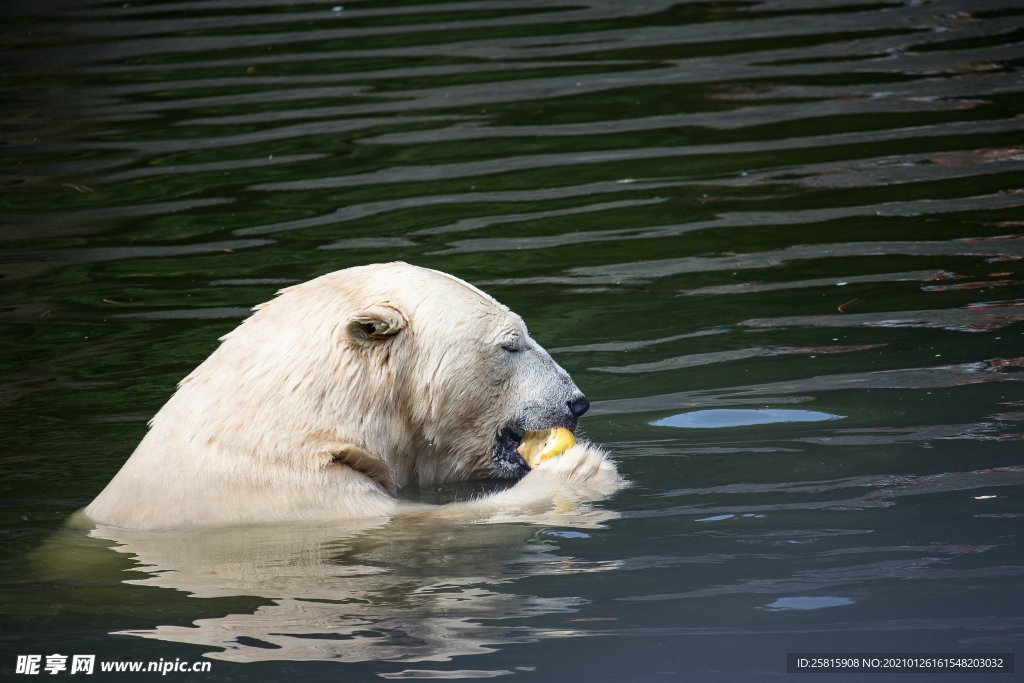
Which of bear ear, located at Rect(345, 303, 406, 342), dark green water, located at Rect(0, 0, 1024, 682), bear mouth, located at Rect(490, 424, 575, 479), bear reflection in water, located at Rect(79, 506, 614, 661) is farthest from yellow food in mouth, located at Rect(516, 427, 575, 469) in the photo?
bear ear, located at Rect(345, 303, 406, 342)

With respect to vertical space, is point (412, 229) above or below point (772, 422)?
above

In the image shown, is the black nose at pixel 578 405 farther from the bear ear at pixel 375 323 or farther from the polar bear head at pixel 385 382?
the bear ear at pixel 375 323

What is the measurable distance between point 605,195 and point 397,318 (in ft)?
15.4

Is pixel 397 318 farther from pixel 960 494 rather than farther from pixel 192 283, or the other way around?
pixel 192 283

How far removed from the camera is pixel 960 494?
17.0 feet

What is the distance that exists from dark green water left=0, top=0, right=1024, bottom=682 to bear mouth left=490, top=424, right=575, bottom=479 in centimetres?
41

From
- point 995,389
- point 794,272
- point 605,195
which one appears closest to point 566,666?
point 995,389

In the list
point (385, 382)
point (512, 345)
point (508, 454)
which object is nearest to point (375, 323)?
point (385, 382)

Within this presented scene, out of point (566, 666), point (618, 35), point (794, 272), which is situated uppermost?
point (618, 35)

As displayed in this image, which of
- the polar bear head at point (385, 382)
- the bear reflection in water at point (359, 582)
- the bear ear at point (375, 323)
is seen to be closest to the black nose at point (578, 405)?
the polar bear head at point (385, 382)

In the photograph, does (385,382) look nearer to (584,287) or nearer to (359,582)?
(359,582)

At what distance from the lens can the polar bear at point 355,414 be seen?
208 inches

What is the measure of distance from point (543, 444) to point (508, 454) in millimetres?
152

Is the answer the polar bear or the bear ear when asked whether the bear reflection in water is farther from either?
the bear ear
